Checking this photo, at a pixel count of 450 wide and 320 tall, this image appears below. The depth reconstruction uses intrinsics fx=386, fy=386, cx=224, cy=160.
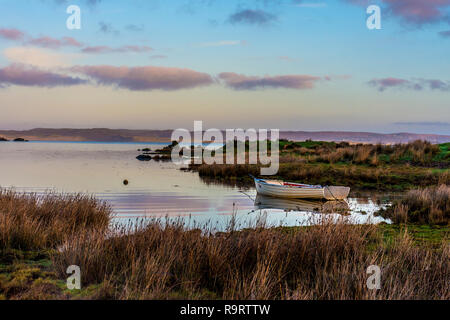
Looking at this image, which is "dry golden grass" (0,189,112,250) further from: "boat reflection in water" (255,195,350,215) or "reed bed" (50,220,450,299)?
"boat reflection in water" (255,195,350,215)

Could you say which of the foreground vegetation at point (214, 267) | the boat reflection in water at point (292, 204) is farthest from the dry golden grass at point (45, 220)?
the boat reflection in water at point (292, 204)

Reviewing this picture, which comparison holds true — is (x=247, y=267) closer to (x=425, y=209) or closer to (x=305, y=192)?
(x=425, y=209)

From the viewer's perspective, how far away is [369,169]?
3597 cm

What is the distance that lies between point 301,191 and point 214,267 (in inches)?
714

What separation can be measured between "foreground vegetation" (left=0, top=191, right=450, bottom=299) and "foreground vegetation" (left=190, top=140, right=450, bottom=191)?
23.7m

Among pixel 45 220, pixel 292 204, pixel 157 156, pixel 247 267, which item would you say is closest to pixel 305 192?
pixel 292 204

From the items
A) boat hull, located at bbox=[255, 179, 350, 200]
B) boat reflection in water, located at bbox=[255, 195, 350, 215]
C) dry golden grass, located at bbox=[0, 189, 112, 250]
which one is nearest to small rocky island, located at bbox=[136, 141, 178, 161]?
boat hull, located at bbox=[255, 179, 350, 200]

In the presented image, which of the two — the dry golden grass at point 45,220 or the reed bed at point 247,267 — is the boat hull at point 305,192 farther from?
the reed bed at point 247,267

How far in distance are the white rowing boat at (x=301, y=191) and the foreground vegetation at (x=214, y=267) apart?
1524 cm

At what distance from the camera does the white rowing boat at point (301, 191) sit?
79.3 ft

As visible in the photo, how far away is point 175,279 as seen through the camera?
273 inches

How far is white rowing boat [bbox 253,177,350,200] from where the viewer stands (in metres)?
24.2
